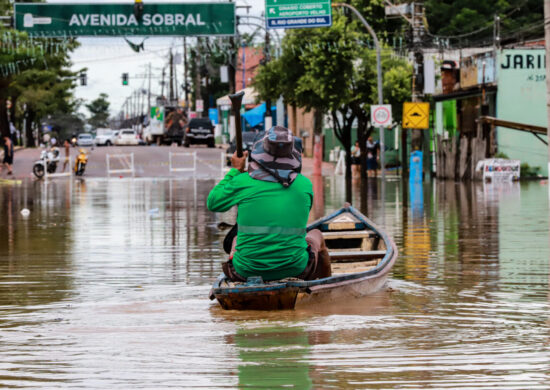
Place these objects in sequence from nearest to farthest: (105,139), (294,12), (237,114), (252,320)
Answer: (252,320) < (237,114) < (294,12) < (105,139)

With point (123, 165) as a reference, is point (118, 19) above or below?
above

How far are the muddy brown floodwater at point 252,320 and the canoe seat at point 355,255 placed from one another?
1.27ft

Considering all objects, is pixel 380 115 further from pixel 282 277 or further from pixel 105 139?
pixel 105 139

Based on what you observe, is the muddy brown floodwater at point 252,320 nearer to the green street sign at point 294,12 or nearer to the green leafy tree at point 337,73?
the green street sign at point 294,12

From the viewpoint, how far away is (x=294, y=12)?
38.8m

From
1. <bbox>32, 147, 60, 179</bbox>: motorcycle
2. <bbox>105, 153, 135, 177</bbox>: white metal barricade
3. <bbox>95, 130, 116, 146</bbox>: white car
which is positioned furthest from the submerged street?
<bbox>95, 130, 116, 146</bbox>: white car

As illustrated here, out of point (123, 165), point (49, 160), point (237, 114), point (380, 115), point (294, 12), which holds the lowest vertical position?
point (123, 165)

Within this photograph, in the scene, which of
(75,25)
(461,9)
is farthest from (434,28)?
(75,25)

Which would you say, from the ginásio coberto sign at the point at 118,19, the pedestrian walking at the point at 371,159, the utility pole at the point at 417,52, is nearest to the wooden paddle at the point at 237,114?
the utility pole at the point at 417,52

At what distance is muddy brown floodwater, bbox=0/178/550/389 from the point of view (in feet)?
22.5

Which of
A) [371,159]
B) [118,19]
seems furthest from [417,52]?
[371,159]

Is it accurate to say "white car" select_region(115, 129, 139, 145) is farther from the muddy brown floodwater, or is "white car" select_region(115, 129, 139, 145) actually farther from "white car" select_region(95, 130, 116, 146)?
the muddy brown floodwater

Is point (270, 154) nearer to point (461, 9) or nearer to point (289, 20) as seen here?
point (289, 20)

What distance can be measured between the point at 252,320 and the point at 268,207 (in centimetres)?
102
